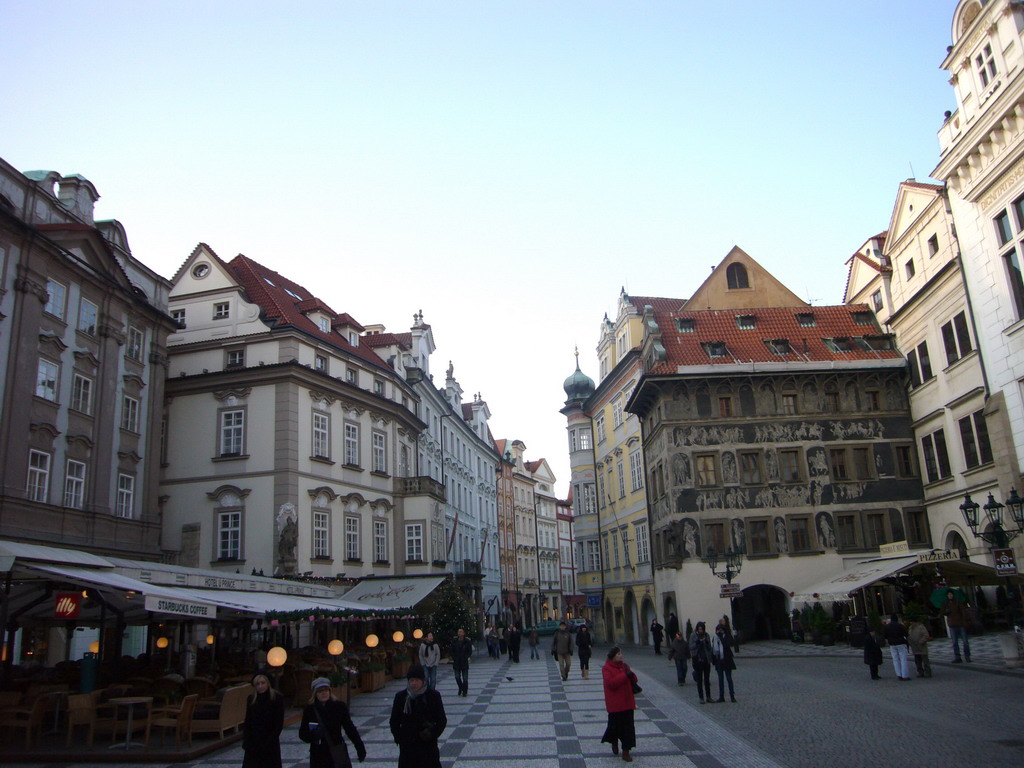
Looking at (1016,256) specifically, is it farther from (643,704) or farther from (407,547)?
(407,547)

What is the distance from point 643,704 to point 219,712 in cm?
872

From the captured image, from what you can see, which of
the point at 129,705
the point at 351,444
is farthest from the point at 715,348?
the point at 129,705

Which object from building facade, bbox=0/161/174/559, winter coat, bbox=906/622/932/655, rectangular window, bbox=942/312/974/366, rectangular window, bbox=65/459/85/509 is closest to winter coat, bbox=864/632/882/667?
winter coat, bbox=906/622/932/655

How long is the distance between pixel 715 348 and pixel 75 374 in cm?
2593

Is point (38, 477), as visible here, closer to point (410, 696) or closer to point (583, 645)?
point (583, 645)

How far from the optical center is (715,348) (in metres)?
38.0

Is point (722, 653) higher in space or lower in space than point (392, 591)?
lower

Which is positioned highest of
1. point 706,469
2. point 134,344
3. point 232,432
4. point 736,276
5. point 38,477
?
point 736,276

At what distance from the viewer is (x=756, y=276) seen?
44.3m

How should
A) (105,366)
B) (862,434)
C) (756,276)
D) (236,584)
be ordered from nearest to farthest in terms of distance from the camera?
(236,584)
(105,366)
(862,434)
(756,276)

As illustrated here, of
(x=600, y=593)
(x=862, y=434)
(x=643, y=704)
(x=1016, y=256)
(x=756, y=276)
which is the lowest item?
(x=643, y=704)

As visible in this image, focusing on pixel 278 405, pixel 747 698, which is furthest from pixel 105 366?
pixel 747 698

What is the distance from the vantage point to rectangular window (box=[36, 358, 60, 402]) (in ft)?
81.4

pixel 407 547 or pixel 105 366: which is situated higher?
pixel 105 366
